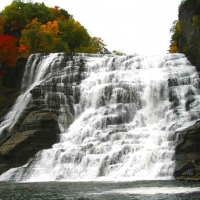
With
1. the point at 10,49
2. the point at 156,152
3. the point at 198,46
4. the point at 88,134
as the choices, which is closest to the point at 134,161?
the point at 156,152

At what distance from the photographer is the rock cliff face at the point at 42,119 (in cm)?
3603

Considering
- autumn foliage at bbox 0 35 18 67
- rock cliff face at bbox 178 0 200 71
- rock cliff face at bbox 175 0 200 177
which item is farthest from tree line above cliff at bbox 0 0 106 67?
rock cliff face at bbox 175 0 200 177

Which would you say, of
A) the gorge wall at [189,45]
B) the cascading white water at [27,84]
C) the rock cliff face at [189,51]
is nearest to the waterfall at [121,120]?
the cascading white water at [27,84]

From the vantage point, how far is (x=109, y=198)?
682 inches

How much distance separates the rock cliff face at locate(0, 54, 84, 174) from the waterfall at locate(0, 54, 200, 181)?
1.29ft

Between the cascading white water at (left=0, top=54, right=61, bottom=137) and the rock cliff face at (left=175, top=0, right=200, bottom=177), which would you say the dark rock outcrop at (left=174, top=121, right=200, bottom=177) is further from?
the cascading white water at (left=0, top=54, right=61, bottom=137)

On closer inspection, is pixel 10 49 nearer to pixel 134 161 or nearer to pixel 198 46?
pixel 198 46

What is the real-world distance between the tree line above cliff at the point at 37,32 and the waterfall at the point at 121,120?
12920mm

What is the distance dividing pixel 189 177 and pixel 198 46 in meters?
24.8

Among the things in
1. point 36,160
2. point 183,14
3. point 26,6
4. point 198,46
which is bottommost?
point 36,160

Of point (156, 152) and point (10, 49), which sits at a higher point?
point (10, 49)

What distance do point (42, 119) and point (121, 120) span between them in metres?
7.86

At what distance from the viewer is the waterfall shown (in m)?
29.5

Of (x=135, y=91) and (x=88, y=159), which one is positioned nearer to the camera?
(x=88, y=159)
